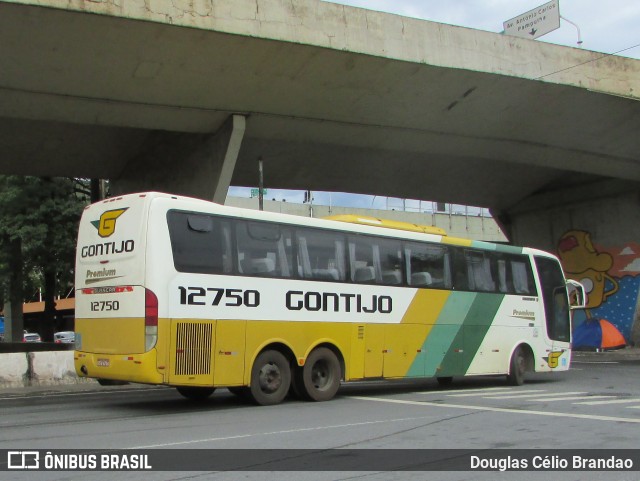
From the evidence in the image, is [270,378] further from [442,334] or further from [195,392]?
[442,334]

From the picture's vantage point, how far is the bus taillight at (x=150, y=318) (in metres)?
10.2

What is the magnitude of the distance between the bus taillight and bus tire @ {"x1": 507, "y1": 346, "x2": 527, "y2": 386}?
9.00 metres

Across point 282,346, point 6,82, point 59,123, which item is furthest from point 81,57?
point 282,346

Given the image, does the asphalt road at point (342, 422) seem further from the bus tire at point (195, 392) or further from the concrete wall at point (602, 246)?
the concrete wall at point (602, 246)

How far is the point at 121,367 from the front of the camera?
34.4 ft

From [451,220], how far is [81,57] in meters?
37.6

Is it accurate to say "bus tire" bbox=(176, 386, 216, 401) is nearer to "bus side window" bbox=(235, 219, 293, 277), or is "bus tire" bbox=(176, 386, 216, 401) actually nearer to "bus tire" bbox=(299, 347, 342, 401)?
"bus tire" bbox=(299, 347, 342, 401)

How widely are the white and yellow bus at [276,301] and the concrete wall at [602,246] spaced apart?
15483mm

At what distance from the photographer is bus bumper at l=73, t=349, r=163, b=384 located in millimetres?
10148

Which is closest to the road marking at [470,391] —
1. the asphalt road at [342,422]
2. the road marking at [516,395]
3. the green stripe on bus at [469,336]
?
the asphalt road at [342,422]

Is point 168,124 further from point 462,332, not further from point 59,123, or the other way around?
point 462,332

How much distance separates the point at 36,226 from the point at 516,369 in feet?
58.1

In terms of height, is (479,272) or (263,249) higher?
(263,249)

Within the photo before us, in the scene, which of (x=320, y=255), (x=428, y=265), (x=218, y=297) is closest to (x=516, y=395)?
(x=428, y=265)
